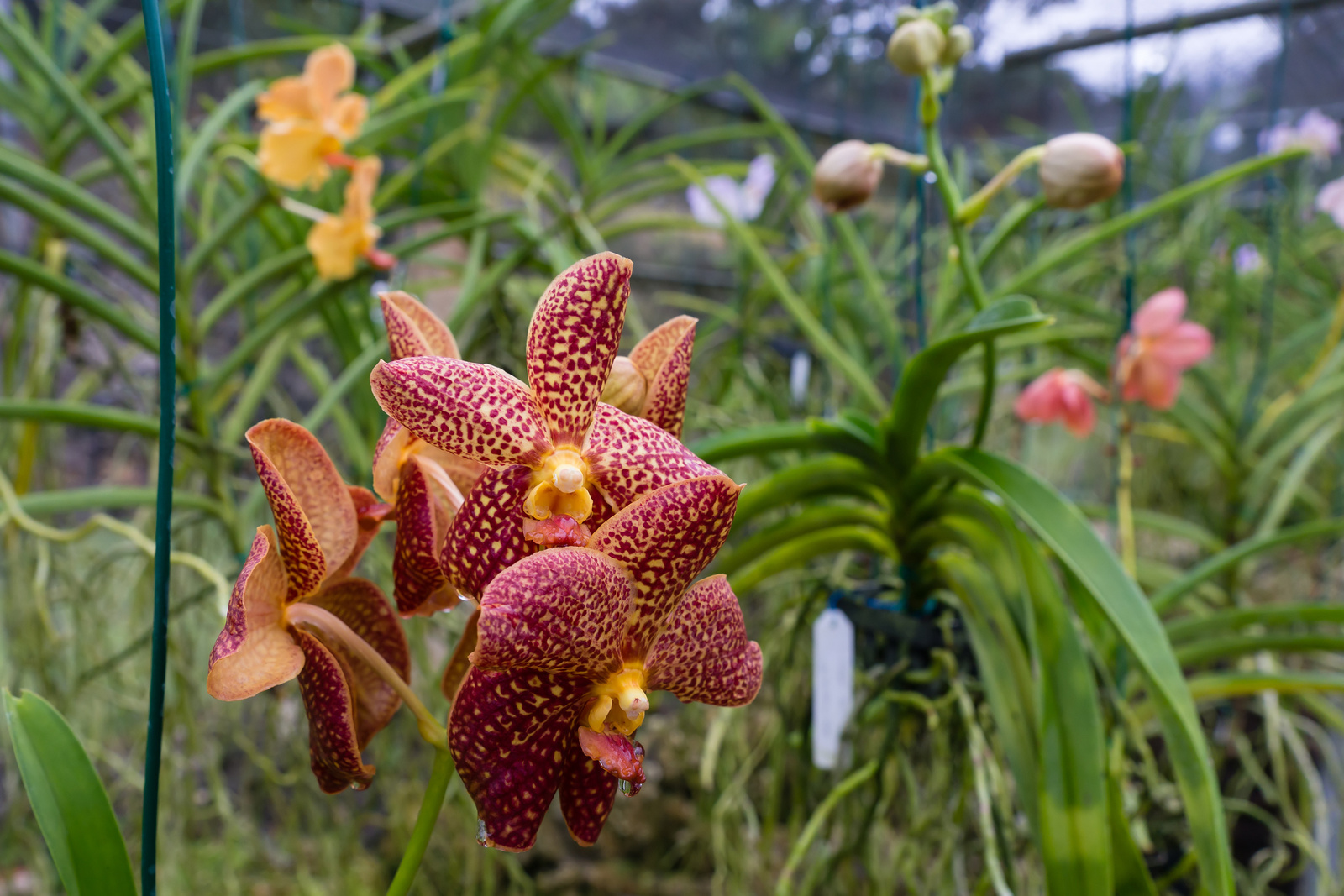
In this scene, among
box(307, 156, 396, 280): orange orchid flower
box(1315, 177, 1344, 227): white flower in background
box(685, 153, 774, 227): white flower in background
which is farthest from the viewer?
box(685, 153, 774, 227): white flower in background

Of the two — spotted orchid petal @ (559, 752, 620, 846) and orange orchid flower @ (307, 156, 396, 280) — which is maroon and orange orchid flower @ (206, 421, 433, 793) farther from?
orange orchid flower @ (307, 156, 396, 280)

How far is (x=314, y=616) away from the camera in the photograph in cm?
24

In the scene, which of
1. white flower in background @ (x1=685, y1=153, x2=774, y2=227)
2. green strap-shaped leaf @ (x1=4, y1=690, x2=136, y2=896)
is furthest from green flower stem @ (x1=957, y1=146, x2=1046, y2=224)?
white flower in background @ (x1=685, y1=153, x2=774, y2=227)

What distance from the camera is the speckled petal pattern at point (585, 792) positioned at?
230 mm

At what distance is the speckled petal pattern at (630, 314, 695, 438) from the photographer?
9.8 inches

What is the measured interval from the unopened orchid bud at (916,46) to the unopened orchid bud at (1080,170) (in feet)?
0.27

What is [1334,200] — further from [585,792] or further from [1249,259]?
[585,792]

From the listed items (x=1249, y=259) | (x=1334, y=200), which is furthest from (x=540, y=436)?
(x=1249, y=259)

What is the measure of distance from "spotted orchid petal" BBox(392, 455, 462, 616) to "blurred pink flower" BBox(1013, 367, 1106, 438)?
0.67m

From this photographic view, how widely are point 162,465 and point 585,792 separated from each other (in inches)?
6.2

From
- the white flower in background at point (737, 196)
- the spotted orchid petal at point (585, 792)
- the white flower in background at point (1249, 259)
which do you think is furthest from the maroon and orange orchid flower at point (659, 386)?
the white flower in background at point (1249, 259)

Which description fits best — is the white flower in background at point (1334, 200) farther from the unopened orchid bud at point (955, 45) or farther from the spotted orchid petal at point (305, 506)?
the spotted orchid petal at point (305, 506)

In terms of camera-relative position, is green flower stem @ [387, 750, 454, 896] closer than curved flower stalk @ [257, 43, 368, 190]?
Yes

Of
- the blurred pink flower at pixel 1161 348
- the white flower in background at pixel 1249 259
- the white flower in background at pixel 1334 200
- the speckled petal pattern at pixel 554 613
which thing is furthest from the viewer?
the white flower in background at pixel 1249 259
